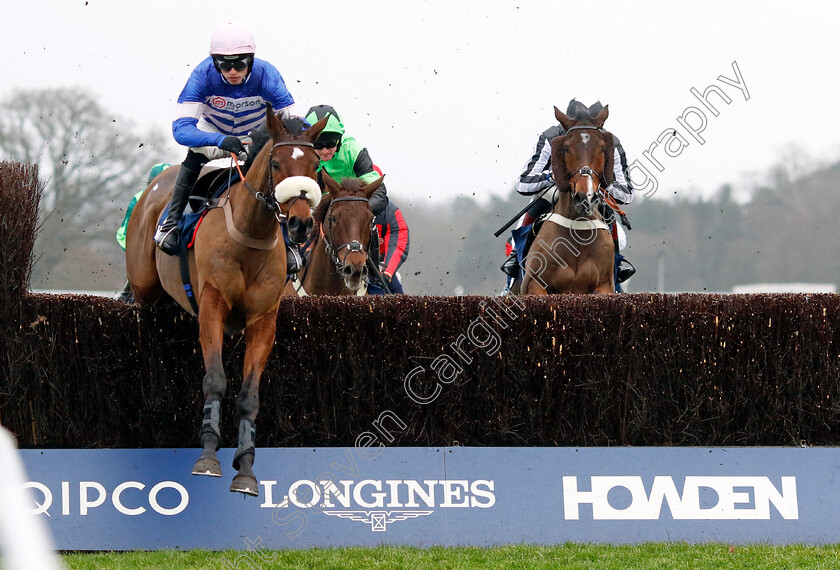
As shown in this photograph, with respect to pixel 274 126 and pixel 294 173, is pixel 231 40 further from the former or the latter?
pixel 294 173

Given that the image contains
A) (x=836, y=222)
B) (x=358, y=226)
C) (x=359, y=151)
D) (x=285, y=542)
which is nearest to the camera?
(x=285, y=542)

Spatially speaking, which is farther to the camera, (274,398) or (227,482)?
(274,398)

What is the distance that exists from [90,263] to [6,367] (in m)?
15.7

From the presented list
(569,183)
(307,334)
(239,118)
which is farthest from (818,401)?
(239,118)

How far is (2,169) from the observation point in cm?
543

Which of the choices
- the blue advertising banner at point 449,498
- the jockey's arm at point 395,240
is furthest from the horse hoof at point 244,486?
the jockey's arm at point 395,240

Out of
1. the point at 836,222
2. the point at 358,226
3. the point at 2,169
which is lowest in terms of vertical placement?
the point at 836,222

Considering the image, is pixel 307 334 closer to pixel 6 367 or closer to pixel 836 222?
pixel 6 367

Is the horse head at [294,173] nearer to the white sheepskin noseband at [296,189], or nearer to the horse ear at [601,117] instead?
the white sheepskin noseband at [296,189]

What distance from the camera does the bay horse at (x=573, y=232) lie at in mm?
6754

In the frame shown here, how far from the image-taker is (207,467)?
461cm

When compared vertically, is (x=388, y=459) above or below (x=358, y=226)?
below

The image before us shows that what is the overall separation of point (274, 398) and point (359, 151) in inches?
111

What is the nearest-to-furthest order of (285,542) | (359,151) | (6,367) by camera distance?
(285,542)
(6,367)
(359,151)
